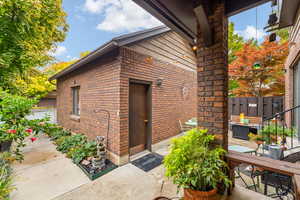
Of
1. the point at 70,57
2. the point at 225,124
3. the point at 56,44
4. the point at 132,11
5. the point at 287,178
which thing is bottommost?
the point at 287,178

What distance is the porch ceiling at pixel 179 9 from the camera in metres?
1.57

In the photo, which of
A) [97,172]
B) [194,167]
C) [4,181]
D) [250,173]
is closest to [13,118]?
[4,181]

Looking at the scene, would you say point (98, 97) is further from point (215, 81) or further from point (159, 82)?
point (215, 81)

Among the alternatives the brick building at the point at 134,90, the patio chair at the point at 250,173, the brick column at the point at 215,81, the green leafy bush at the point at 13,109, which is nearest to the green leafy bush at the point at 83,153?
the brick building at the point at 134,90

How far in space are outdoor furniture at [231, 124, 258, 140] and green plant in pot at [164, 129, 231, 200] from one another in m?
5.55

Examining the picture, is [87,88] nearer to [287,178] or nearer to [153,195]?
[153,195]

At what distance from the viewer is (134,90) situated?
3.92 meters

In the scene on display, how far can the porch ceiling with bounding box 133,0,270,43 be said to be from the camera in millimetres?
1569

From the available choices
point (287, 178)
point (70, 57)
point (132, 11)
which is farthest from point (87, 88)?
point (70, 57)

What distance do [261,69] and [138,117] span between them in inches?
313

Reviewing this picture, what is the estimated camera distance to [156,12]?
164 cm

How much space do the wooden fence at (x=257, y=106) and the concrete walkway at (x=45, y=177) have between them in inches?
327

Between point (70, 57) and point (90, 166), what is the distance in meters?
14.9

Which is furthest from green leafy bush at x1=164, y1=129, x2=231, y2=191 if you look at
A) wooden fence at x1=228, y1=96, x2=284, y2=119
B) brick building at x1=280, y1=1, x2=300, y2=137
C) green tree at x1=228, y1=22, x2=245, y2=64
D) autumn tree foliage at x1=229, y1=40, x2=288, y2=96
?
green tree at x1=228, y1=22, x2=245, y2=64
